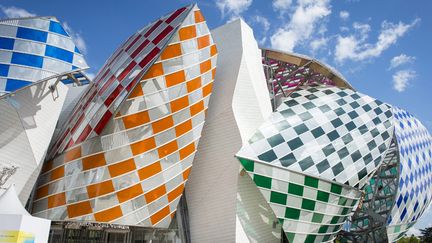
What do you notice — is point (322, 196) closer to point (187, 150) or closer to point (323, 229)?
point (323, 229)

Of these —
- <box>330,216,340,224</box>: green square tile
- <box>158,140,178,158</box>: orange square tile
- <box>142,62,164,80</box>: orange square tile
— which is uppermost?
<box>142,62,164,80</box>: orange square tile

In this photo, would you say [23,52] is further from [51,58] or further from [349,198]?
[349,198]

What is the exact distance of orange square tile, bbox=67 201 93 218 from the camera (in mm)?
14336

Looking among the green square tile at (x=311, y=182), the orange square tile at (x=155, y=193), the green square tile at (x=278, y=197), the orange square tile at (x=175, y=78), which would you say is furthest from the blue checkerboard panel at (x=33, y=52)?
the green square tile at (x=311, y=182)

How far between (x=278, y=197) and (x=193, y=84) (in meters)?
6.67

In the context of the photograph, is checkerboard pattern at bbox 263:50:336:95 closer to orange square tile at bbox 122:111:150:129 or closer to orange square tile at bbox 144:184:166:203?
orange square tile at bbox 122:111:150:129

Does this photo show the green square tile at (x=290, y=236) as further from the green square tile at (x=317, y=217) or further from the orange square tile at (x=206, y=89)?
the orange square tile at (x=206, y=89)

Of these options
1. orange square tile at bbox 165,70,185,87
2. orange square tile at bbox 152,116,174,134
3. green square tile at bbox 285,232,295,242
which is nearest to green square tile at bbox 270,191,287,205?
green square tile at bbox 285,232,295,242

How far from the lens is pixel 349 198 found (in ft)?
63.3

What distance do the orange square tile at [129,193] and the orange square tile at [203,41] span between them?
7.08 meters

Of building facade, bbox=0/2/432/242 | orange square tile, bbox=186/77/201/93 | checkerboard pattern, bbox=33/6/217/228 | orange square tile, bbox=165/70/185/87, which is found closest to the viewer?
building facade, bbox=0/2/432/242

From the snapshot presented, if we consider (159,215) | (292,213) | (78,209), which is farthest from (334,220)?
(78,209)

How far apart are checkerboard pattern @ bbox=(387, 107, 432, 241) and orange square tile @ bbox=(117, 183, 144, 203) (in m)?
17.3

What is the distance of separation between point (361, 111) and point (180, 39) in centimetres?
1309
